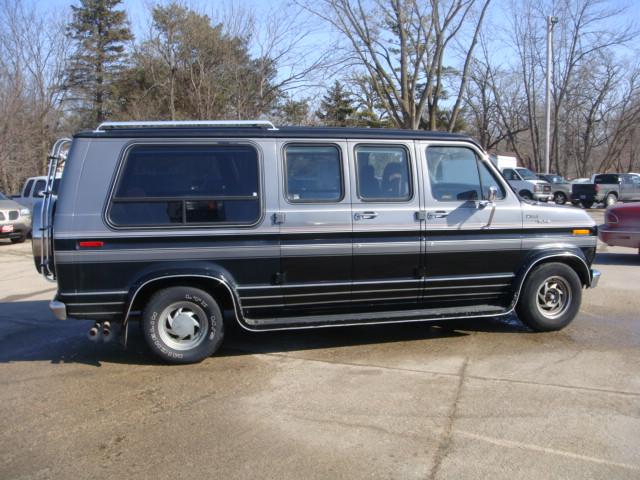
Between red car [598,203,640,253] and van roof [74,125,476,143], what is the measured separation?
6534mm

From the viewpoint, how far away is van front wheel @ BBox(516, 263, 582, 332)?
612 centimetres

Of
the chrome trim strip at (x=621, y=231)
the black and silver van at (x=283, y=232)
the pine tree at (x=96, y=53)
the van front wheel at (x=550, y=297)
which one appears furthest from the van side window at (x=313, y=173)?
the pine tree at (x=96, y=53)

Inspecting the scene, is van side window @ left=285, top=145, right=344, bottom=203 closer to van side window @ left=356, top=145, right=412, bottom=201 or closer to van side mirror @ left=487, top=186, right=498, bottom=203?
van side window @ left=356, top=145, right=412, bottom=201

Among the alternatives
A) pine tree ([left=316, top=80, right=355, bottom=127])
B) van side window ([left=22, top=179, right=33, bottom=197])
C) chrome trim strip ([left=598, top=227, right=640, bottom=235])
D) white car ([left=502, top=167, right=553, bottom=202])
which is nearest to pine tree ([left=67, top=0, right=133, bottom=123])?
pine tree ([left=316, top=80, right=355, bottom=127])

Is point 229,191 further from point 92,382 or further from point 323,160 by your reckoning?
point 92,382

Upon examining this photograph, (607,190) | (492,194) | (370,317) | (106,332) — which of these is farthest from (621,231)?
(607,190)

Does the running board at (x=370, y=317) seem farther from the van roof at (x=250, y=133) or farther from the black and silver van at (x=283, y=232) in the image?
the van roof at (x=250, y=133)

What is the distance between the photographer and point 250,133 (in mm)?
5512

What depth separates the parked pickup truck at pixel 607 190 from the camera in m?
26.9

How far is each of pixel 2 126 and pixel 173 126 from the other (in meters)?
24.1

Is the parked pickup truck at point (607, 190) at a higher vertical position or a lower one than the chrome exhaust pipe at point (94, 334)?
higher

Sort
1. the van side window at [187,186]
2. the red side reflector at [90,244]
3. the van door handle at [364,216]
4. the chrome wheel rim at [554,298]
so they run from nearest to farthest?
the red side reflector at [90,244]
the van side window at [187,186]
the van door handle at [364,216]
the chrome wheel rim at [554,298]

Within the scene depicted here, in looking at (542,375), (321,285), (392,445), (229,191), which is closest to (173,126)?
(229,191)

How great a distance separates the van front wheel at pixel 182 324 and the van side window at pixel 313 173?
129 centimetres
